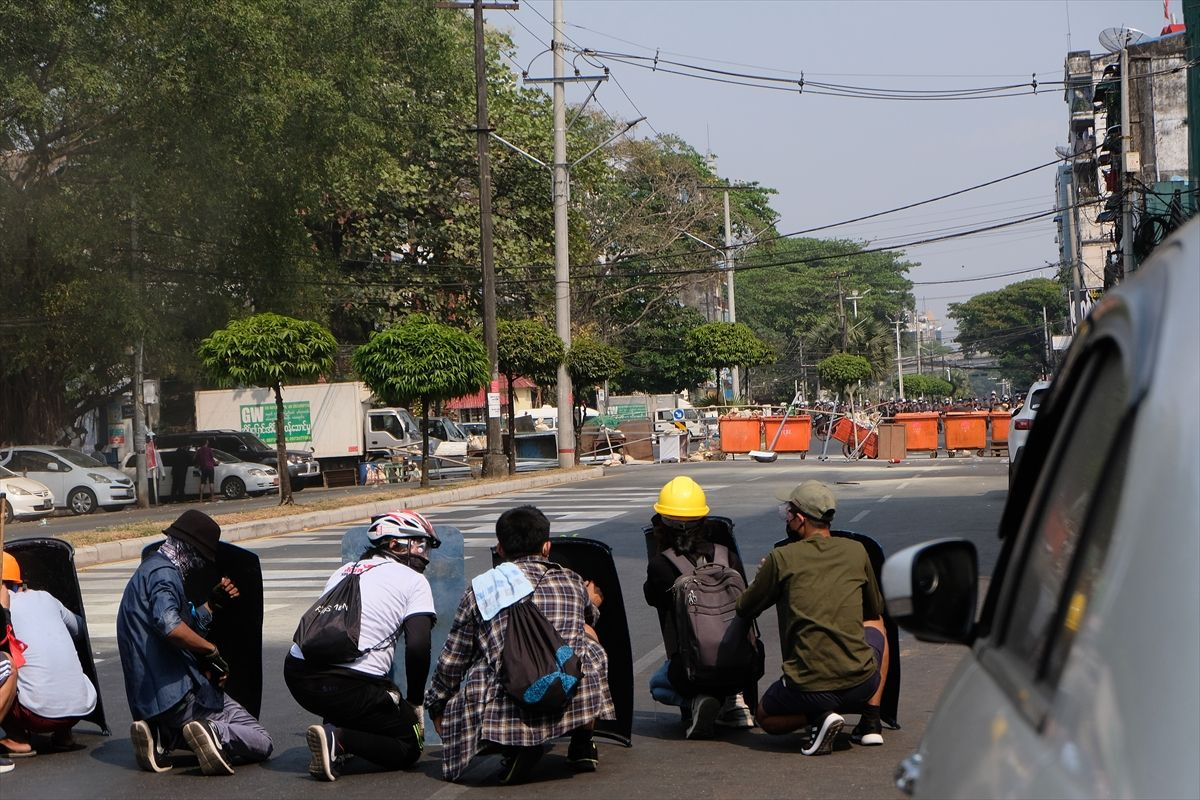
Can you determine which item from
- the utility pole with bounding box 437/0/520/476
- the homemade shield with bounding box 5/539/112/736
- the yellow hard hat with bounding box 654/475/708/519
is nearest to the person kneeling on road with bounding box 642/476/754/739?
the yellow hard hat with bounding box 654/475/708/519

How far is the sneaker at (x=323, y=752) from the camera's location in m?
6.75

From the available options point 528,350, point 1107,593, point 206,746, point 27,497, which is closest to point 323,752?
point 206,746

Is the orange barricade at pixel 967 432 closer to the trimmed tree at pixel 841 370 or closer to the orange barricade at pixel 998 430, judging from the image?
the orange barricade at pixel 998 430

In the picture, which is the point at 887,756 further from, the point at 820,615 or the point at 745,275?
the point at 745,275

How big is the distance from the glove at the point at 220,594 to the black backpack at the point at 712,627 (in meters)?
2.22

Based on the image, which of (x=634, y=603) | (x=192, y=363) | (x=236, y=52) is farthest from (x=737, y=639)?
(x=192, y=363)

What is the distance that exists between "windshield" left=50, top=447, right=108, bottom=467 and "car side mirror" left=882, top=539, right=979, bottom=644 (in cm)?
3215

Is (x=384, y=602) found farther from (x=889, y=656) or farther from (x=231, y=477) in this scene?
(x=231, y=477)

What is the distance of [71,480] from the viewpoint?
1262 inches

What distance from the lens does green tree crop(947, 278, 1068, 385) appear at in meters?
124

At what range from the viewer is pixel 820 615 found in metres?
6.70

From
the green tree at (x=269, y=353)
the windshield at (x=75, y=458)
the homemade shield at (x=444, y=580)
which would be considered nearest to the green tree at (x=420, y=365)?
the green tree at (x=269, y=353)

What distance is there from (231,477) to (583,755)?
29.5 meters

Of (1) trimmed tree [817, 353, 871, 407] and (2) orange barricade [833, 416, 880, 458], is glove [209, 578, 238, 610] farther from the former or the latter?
(1) trimmed tree [817, 353, 871, 407]
